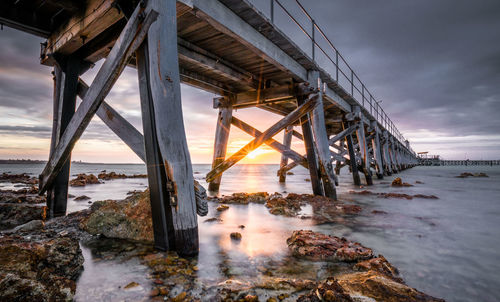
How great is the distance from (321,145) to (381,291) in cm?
443

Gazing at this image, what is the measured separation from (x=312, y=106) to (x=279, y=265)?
13.1ft

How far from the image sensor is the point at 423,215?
4.61 metres

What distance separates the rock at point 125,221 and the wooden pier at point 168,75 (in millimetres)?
625

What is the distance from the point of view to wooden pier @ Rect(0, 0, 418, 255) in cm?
227

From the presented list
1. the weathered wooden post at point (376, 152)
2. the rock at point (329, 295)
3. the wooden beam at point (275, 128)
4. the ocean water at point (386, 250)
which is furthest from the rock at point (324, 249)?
the weathered wooden post at point (376, 152)

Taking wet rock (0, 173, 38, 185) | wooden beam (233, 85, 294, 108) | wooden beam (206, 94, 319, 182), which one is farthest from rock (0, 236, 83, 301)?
wet rock (0, 173, 38, 185)

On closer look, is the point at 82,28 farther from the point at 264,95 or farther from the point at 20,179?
the point at 20,179

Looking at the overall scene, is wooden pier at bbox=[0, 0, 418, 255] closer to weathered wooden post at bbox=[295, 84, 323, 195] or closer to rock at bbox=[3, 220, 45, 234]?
weathered wooden post at bbox=[295, 84, 323, 195]

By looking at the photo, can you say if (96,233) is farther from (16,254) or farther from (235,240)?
(235,240)

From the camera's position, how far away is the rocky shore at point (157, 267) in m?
1.45

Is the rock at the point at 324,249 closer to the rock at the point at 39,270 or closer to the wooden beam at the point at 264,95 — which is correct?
the rock at the point at 39,270

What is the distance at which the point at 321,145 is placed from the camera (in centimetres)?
567

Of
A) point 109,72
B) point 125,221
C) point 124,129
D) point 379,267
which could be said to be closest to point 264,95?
point 124,129

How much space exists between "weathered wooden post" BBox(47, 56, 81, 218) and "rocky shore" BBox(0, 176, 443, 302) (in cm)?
41
